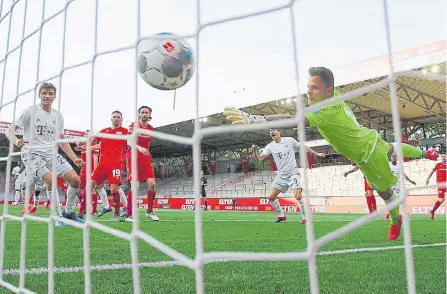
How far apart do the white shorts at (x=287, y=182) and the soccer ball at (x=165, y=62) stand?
430 centimetres

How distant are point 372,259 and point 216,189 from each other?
73.3ft

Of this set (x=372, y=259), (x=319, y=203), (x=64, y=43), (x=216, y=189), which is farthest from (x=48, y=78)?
(x=216, y=189)

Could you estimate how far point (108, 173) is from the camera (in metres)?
6.43

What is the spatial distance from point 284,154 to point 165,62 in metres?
4.33

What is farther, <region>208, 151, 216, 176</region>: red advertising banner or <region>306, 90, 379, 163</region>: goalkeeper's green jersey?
<region>208, 151, 216, 176</region>: red advertising banner

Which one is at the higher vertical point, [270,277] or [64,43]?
[64,43]

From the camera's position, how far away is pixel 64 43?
7.18 feet

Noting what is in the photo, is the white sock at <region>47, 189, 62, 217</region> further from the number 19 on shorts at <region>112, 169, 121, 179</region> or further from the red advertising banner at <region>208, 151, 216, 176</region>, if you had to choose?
the red advertising banner at <region>208, 151, 216, 176</region>

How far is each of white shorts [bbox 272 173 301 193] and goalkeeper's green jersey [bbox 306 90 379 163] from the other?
3377 mm

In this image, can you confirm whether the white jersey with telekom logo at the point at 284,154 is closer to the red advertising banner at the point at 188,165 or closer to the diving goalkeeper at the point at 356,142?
the diving goalkeeper at the point at 356,142

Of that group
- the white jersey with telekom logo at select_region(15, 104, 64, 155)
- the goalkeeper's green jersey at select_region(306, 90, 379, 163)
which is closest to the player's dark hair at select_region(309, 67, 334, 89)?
the goalkeeper's green jersey at select_region(306, 90, 379, 163)

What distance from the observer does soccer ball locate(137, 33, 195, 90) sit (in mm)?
2789

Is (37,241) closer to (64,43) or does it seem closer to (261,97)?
(64,43)

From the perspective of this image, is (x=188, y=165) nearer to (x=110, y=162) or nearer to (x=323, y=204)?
(x=323, y=204)
